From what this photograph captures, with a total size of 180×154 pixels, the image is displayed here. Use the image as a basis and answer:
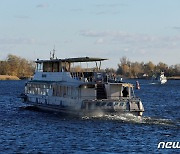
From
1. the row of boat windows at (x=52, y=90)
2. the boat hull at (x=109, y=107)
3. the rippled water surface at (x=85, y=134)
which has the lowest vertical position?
the rippled water surface at (x=85, y=134)

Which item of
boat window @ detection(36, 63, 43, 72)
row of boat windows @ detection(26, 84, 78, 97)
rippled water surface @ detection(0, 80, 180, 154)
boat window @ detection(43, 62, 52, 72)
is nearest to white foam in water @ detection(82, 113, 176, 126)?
rippled water surface @ detection(0, 80, 180, 154)

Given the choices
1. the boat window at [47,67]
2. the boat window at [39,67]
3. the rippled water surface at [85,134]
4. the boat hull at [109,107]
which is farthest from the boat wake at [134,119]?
the boat window at [39,67]

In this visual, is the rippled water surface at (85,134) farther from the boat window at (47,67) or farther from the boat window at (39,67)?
the boat window at (39,67)

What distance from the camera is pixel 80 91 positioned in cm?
5181

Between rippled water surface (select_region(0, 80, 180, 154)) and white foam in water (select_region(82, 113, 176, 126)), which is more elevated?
white foam in water (select_region(82, 113, 176, 126))

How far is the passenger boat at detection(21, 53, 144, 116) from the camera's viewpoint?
4950 centimetres

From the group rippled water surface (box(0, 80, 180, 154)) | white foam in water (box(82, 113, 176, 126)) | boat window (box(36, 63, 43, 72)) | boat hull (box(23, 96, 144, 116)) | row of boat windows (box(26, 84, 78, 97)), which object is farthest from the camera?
boat window (box(36, 63, 43, 72))

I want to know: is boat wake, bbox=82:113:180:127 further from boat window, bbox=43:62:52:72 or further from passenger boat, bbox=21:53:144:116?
boat window, bbox=43:62:52:72

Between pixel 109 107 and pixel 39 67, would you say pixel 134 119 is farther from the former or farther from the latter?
pixel 39 67

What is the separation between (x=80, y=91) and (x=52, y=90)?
684 cm

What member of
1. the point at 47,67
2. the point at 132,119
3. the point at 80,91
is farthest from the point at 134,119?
the point at 47,67

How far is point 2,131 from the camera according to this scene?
4291 cm

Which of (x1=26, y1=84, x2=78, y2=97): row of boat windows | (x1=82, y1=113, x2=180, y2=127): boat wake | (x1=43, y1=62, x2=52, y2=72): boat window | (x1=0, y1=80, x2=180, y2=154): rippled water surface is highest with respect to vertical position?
(x1=43, y1=62, x2=52, y2=72): boat window

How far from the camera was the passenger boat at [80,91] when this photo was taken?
49.5m
